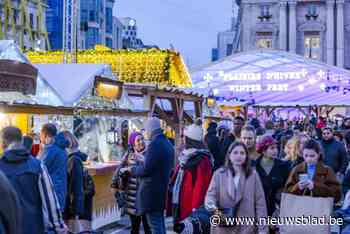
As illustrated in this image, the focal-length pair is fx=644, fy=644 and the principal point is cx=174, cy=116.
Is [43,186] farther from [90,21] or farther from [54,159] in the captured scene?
[90,21]

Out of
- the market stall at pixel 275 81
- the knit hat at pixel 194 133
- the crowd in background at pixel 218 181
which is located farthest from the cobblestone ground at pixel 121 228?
the market stall at pixel 275 81

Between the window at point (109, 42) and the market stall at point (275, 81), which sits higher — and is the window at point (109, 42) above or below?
above

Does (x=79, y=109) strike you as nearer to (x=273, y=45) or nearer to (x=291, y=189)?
(x=291, y=189)

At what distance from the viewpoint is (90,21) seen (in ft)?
243

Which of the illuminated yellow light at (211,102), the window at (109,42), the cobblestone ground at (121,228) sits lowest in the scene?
the cobblestone ground at (121,228)

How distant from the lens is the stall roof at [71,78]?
34.6ft

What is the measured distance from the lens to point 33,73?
905cm

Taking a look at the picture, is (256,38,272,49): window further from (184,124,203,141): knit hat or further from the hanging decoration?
(184,124,203,141): knit hat

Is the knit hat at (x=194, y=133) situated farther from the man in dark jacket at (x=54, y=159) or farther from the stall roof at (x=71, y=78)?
the stall roof at (x=71, y=78)

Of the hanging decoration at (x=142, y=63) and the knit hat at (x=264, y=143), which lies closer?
the knit hat at (x=264, y=143)

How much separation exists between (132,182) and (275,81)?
2637 cm

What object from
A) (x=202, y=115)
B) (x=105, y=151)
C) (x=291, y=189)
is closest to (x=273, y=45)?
(x=202, y=115)

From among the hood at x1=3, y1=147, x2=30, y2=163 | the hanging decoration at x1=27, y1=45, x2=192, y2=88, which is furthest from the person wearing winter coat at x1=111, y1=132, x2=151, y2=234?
the hanging decoration at x1=27, y1=45, x2=192, y2=88

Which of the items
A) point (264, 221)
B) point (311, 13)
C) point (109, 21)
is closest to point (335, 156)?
point (264, 221)
